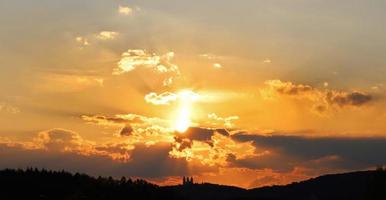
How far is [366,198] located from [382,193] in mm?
5349

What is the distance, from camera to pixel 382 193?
19625 cm

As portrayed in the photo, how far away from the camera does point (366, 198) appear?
199 m
